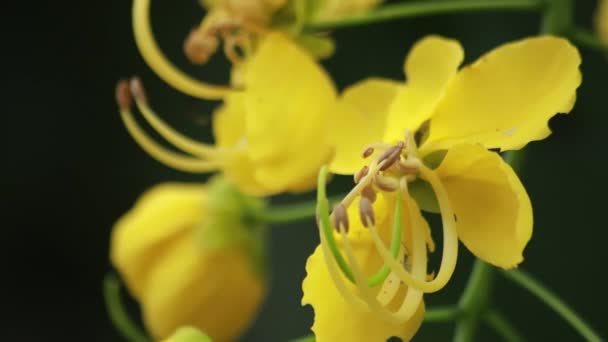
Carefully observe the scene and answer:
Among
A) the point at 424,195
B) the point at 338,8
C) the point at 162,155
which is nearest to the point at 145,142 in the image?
the point at 162,155

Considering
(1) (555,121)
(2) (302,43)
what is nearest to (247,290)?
(2) (302,43)

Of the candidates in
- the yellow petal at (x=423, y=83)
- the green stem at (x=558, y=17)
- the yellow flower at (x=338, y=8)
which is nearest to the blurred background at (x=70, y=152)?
the yellow flower at (x=338, y=8)

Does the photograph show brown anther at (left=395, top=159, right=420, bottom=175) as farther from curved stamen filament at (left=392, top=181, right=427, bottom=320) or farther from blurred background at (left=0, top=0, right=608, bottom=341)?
blurred background at (left=0, top=0, right=608, bottom=341)

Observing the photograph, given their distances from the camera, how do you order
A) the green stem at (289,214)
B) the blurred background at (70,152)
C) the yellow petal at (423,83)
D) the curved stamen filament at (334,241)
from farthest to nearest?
the blurred background at (70,152) < the green stem at (289,214) < the yellow petal at (423,83) < the curved stamen filament at (334,241)

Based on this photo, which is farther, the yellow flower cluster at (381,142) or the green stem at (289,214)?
the green stem at (289,214)

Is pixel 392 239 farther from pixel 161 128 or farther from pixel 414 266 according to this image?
pixel 161 128

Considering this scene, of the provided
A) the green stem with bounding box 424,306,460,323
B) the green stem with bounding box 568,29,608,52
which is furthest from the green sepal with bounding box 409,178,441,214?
the green stem with bounding box 568,29,608,52

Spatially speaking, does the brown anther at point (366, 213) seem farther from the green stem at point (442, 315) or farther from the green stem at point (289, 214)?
the green stem at point (289, 214)
